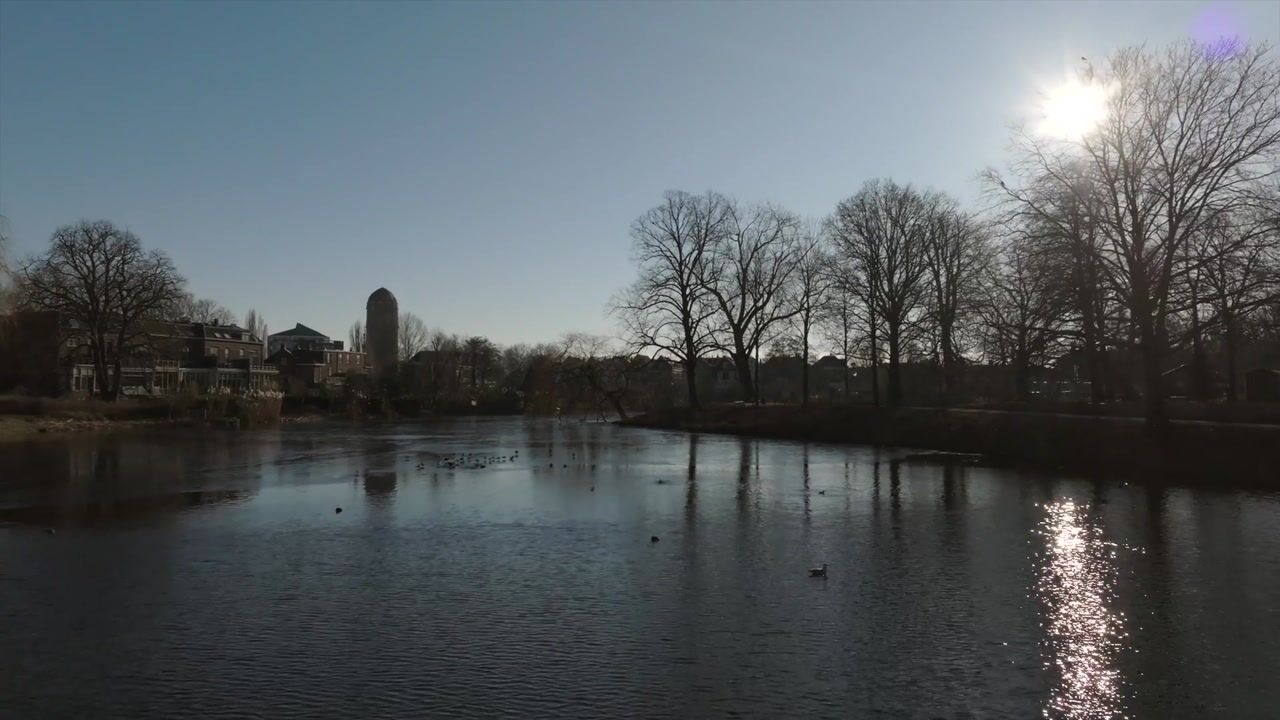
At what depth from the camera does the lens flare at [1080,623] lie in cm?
771

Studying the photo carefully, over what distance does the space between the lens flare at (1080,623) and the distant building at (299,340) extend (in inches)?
5794

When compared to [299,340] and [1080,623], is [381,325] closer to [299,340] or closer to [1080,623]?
[299,340]

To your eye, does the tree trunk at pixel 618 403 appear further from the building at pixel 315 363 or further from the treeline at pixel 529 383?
the building at pixel 315 363

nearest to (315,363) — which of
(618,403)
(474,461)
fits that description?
(618,403)

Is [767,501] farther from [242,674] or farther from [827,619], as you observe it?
[242,674]

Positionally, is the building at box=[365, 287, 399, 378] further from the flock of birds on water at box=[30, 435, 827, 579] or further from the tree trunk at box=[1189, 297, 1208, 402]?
the tree trunk at box=[1189, 297, 1208, 402]

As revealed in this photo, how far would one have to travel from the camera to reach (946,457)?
31844mm

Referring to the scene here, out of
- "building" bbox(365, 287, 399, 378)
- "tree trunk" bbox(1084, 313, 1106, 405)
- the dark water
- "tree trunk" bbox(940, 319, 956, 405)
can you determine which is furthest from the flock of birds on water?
"building" bbox(365, 287, 399, 378)

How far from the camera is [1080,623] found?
10102mm

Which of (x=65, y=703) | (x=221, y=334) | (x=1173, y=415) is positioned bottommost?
(x=65, y=703)

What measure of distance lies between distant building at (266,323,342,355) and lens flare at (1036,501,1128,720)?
483ft

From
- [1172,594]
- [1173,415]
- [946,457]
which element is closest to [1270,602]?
[1172,594]

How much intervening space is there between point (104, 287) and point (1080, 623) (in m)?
64.5

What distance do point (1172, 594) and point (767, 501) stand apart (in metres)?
9.78
